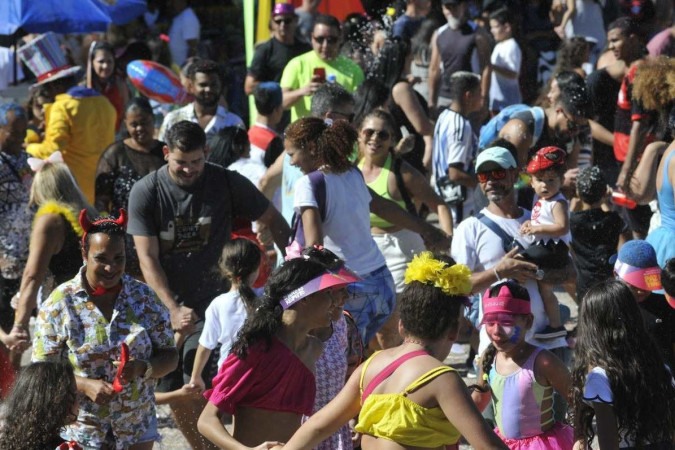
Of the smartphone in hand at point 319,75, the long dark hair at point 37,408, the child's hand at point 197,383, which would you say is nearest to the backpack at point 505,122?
the smartphone in hand at point 319,75

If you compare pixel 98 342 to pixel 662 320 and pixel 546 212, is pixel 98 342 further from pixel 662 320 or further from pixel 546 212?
pixel 662 320

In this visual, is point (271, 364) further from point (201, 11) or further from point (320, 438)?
point (201, 11)

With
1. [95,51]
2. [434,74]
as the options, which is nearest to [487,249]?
[434,74]

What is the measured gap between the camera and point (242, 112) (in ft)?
44.3

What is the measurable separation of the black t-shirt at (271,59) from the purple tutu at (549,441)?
6.34 metres

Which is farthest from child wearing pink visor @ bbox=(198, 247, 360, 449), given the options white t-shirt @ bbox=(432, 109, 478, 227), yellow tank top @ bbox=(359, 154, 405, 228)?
white t-shirt @ bbox=(432, 109, 478, 227)

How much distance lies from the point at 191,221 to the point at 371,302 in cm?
107

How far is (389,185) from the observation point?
7371 mm

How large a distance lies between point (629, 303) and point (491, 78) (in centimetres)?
738

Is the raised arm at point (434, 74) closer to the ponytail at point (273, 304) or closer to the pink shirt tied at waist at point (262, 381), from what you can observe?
the ponytail at point (273, 304)

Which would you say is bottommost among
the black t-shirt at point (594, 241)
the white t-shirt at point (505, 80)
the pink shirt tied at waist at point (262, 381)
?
the white t-shirt at point (505, 80)

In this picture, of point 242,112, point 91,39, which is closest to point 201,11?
point 91,39

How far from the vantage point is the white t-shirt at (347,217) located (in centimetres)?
638

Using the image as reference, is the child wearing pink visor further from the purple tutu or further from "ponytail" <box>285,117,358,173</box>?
"ponytail" <box>285,117,358,173</box>
